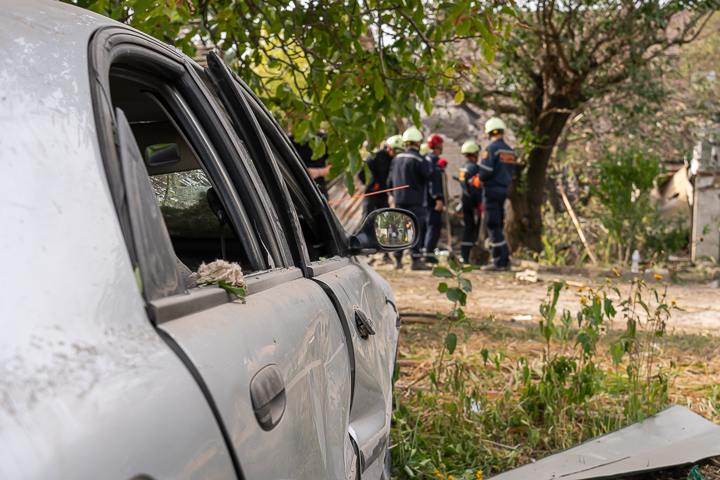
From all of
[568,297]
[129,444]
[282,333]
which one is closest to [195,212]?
[282,333]

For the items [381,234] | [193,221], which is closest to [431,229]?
[381,234]

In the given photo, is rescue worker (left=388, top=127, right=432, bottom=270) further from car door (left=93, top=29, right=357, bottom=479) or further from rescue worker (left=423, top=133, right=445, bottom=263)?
car door (left=93, top=29, right=357, bottom=479)

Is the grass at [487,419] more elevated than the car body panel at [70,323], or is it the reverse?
the car body panel at [70,323]

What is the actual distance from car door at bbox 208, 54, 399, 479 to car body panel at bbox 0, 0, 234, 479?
77 centimetres

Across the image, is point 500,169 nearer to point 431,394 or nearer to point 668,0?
point 668,0

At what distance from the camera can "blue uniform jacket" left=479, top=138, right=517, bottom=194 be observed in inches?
418

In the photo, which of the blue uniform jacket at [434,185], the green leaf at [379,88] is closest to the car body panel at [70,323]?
the green leaf at [379,88]

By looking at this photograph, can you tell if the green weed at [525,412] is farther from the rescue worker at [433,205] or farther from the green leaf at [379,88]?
the rescue worker at [433,205]

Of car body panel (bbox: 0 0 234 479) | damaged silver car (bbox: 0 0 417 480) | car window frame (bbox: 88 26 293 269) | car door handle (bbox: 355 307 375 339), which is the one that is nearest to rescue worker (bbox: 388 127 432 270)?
car door handle (bbox: 355 307 375 339)

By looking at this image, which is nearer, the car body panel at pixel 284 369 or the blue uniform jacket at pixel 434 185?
the car body panel at pixel 284 369

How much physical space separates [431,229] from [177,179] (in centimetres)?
974

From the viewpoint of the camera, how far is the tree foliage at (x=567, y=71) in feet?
31.8

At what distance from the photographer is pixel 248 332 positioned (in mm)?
988

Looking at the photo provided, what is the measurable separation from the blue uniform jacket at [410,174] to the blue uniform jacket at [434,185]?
384mm
